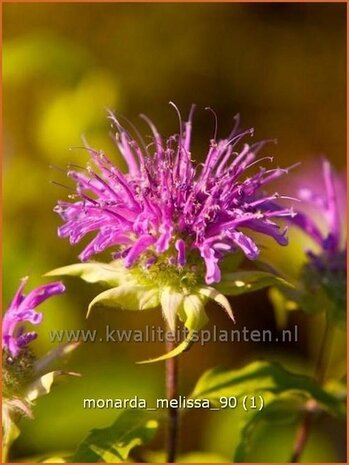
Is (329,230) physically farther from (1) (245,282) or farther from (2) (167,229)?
(2) (167,229)

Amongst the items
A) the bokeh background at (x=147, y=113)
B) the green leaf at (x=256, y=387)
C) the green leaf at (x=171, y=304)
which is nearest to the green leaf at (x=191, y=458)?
the bokeh background at (x=147, y=113)

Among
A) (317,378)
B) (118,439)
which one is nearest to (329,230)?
(317,378)

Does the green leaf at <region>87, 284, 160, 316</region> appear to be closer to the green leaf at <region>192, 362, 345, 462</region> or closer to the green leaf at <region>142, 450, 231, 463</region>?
the green leaf at <region>192, 362, 345, 462</region>

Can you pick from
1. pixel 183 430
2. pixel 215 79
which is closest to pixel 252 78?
pixel 215 79

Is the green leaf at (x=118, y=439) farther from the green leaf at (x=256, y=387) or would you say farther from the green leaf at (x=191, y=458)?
the green leaf at (x=191, y=458)

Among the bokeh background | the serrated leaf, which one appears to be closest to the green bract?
the serrated leaf

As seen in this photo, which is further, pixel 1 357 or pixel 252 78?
pixel 252 78

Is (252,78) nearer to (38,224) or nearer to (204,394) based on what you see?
(38,224)
